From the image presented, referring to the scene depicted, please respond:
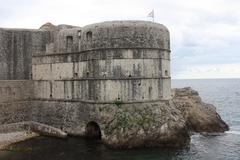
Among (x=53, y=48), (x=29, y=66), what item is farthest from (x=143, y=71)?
(x=29, y=66)

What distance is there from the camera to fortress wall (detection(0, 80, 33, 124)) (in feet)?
109

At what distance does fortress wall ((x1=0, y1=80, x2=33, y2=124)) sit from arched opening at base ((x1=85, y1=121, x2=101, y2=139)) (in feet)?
24.8

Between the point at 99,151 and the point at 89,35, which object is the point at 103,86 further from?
the point at 99,151

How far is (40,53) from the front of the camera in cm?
3572

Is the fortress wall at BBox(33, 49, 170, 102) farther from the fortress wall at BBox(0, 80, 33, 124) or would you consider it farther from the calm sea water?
the fortress wall at BBox(0, 80, 33, 124)

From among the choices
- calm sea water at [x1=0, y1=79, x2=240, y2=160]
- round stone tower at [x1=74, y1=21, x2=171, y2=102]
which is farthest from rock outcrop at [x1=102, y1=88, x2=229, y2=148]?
round stone tower at [x1=74, y1=21, x2=171, y2=102]

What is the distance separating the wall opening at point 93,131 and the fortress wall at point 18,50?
964 cm

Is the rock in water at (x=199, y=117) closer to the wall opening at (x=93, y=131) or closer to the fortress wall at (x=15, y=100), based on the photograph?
the wall opening at (x=93, y=131)

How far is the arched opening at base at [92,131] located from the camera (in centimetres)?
3114

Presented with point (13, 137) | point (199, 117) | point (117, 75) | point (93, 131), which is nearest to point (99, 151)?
point (93, 131)

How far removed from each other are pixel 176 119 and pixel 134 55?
642 centimetres

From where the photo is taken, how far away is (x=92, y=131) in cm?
3155

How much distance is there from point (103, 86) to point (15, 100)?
9650 millimetres

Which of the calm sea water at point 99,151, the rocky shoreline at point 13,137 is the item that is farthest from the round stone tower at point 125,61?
the rocky shoreline at point 13,137
